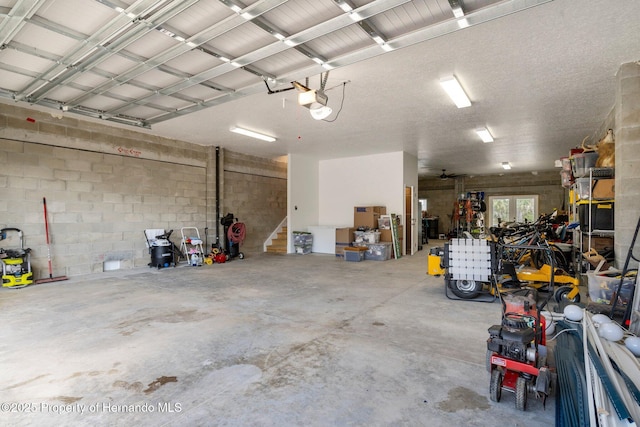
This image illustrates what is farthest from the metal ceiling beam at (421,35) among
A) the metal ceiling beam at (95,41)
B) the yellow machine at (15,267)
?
the yellow machine at (15,267)

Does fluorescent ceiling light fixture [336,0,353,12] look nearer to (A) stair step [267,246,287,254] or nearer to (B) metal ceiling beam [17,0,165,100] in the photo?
(B) metal ceiling beam [17,0,165,100]

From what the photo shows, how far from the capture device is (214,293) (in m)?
4.88

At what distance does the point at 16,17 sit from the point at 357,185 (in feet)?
26.4

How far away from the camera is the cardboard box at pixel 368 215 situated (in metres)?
8.85

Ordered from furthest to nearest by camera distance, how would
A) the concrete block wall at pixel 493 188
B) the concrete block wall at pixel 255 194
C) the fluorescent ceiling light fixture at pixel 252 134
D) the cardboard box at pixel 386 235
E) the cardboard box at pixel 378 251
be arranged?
the concrete block wall at pixel 493 188 < the concrete block wall at pixel 255 194 < the cardboard box at pixel 386 235 < the cardboard box at pixel 378 251 < the fluorescent ceiling light fixture at pixel 252 134

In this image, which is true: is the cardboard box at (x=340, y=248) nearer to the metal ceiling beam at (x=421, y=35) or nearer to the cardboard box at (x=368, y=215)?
the cardboard box at (x=368, y=215)

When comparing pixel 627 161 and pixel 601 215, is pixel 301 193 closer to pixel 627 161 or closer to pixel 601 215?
pixel 601 215

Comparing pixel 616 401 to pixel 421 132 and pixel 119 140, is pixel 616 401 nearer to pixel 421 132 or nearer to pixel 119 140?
pixel 421 132

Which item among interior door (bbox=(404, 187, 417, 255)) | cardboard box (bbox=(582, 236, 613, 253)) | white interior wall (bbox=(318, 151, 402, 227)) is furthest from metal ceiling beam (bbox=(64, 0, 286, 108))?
interior door (bbox=(404, 187, 417, 255))

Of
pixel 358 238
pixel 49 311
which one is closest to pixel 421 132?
pixel 358 238

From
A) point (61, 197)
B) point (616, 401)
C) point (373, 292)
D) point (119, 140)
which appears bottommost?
point (373, 292)

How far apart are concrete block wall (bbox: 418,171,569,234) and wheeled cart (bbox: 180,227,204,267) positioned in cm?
1173

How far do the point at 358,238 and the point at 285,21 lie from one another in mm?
6479

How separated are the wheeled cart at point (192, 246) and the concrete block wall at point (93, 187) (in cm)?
18
